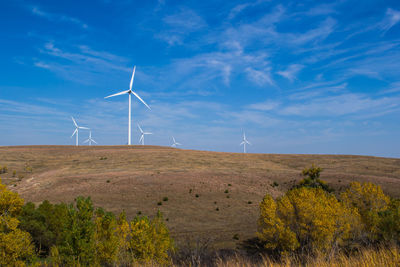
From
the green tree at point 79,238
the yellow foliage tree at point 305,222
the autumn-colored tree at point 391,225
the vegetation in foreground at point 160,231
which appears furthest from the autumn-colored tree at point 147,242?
the autumn-colored tree at point 391,225

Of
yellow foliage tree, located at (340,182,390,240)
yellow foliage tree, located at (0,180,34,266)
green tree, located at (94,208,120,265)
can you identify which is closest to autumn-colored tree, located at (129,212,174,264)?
green tree, located at (94,208,120,265)

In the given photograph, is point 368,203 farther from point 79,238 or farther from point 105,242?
point 79,238

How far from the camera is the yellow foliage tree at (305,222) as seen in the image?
32.2 m

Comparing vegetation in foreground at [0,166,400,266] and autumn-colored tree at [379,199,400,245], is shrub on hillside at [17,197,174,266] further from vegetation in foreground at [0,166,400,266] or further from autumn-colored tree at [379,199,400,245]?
autumn-colored tree at [379,199,400,245]

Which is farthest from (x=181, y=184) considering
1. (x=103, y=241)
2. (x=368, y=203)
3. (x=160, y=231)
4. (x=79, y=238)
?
(x=79, y=238)

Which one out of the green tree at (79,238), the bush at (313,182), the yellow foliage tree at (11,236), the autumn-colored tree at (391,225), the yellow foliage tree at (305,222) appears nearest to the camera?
the green tree at (79,238)

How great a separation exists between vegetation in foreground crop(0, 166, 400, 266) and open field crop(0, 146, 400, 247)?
310 inches

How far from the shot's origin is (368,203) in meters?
39.0

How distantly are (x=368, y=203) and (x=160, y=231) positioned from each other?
28924 millimetres

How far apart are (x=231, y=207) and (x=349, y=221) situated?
78.8ft

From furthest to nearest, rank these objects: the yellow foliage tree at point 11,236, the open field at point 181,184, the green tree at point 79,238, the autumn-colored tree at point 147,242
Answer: the open field at point 181,184 < the autumn-colored tree at point 147,242 < the yellow foliage tree at point 11,236 < the green tree at point 79,238

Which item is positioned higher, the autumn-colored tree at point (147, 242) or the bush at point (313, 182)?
the bush at point (313, 182)

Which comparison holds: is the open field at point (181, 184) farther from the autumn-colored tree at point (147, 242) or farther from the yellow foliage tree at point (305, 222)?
the autumn-colored tree at point (147, 242)

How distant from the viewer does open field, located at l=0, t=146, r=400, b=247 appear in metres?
48.1
